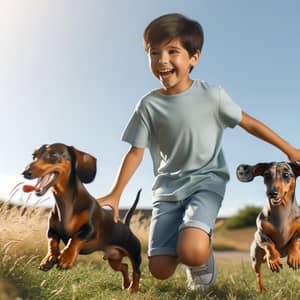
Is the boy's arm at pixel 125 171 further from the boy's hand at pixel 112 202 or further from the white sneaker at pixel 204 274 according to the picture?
the white sneaker at pixel 204 274

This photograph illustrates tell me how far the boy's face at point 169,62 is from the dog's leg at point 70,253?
1500 millimetres

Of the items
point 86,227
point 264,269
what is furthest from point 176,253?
point 264,269

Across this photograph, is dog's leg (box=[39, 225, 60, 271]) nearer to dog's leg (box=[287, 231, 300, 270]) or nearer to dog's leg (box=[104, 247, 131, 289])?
dog's leg (box=[104, 247, 131, 289])

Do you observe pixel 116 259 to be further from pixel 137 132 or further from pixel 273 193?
pixel 273 193

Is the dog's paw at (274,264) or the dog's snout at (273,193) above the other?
the dog's snout at (273,193)

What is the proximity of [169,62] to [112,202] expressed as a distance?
3.89 feet

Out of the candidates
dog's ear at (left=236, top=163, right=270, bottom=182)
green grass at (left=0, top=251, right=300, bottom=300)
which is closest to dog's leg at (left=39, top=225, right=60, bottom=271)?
green grass at (left=0, top=251, right=300, bottom=300)

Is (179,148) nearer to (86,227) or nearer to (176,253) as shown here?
(176,253)

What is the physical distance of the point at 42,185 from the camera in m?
3.45

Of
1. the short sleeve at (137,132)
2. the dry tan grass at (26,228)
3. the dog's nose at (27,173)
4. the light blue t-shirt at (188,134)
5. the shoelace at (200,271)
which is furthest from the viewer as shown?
the shoelace at (200,271)

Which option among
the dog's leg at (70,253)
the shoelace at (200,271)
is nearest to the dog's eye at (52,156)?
the dog's leg at (70,253)

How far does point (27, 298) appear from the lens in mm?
3707

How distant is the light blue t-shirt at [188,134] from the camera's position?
431cm

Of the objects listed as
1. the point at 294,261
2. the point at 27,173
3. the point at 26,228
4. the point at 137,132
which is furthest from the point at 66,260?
the point at 26,228
